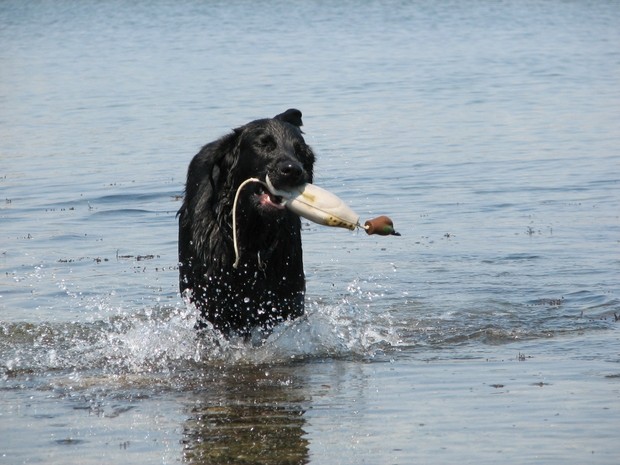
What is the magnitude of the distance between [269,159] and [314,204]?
0.37 meters

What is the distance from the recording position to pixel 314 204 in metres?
6.71

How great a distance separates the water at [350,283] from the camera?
5.77m

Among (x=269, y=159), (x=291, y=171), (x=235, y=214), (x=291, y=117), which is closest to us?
(x=291, y=171)

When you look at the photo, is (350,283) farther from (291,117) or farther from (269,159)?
(269,159)

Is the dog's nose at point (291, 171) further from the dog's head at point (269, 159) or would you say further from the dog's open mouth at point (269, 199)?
the dog's open mouth at point (269, 199)

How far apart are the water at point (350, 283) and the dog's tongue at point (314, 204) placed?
0.91m

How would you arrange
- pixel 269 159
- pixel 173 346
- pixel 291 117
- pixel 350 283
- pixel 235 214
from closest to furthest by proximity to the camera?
1. pixel 269 159
2. pixel 235 214
3. pixel 291 117
4. pixel 173 346
5. pixel 350 283

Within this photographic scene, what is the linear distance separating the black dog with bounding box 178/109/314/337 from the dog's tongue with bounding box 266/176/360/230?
0.05 m

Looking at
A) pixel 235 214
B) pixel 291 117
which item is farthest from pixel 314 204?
pixel 291 117

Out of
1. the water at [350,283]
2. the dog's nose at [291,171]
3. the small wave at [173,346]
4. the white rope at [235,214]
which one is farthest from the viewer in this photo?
the small wave at [173,346]

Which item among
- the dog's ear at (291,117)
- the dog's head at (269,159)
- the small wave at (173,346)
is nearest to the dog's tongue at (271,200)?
the dog's head at (269,159)

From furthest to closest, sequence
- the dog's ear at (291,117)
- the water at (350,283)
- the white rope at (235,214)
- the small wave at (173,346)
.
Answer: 1. the small wave at (173,346)
2. the dog's ear at (291,117)
3. the white rope at (235,214)
4. the water at (350,283)

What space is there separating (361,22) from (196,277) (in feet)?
116

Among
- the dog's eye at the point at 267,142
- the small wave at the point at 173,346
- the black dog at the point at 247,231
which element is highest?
the dog's eye at the point at 267,142
